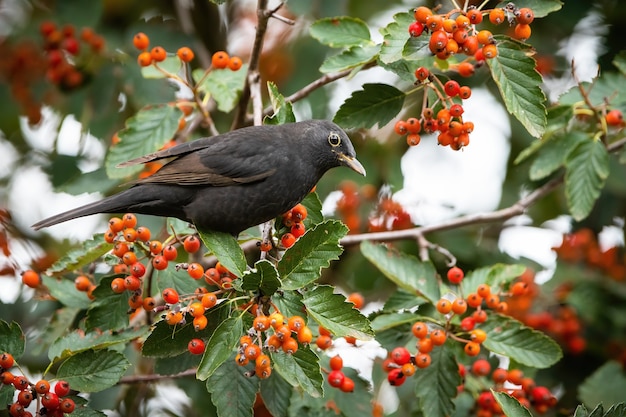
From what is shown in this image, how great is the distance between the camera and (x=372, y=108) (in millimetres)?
4070

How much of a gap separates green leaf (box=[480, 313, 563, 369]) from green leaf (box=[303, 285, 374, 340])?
0.95 metres

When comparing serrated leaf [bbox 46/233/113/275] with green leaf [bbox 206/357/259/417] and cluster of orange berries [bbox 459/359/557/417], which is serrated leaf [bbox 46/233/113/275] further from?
cluster of orange berries [bbox 459/359/557/417]

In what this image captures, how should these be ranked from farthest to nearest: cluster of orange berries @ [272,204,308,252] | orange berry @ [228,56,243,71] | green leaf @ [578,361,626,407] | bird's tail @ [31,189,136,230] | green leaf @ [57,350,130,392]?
green leaf @ [578,361,626,407] → orange berry @ [228,56,243,71] → bird's tail @ [31,189,136,230] → cluster of orange berries @ [272,204,308,252] → green leaf @ [57,350,130,392]

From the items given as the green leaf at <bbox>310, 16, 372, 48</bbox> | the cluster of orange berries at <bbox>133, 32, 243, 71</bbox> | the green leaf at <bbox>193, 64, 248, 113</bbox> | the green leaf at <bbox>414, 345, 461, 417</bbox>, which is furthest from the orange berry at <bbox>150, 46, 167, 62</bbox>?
the green leaf at <bbox>414, 345, 461, 417</bbox>

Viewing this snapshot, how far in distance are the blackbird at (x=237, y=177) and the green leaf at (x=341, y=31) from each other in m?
0.43

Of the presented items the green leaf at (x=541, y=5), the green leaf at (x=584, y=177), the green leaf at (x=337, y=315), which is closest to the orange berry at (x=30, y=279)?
the green leaf at (x=337, y=315)

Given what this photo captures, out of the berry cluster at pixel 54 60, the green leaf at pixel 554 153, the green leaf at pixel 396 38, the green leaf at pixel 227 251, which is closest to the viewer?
the green leaf at pixel 227 251

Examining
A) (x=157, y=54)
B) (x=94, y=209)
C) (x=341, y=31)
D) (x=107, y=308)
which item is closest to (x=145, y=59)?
(x=157, y=54)

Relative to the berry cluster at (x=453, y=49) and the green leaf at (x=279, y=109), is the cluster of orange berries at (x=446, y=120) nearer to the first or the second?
the berry cluster at (x=453, y=49)

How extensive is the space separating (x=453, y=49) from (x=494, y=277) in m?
1.35

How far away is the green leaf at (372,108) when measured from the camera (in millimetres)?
4039

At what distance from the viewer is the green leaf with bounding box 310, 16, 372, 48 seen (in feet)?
13.3

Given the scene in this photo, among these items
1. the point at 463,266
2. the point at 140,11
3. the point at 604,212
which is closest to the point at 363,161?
the point at 463,266

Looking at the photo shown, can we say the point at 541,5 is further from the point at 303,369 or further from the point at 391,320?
the point at 303,369
